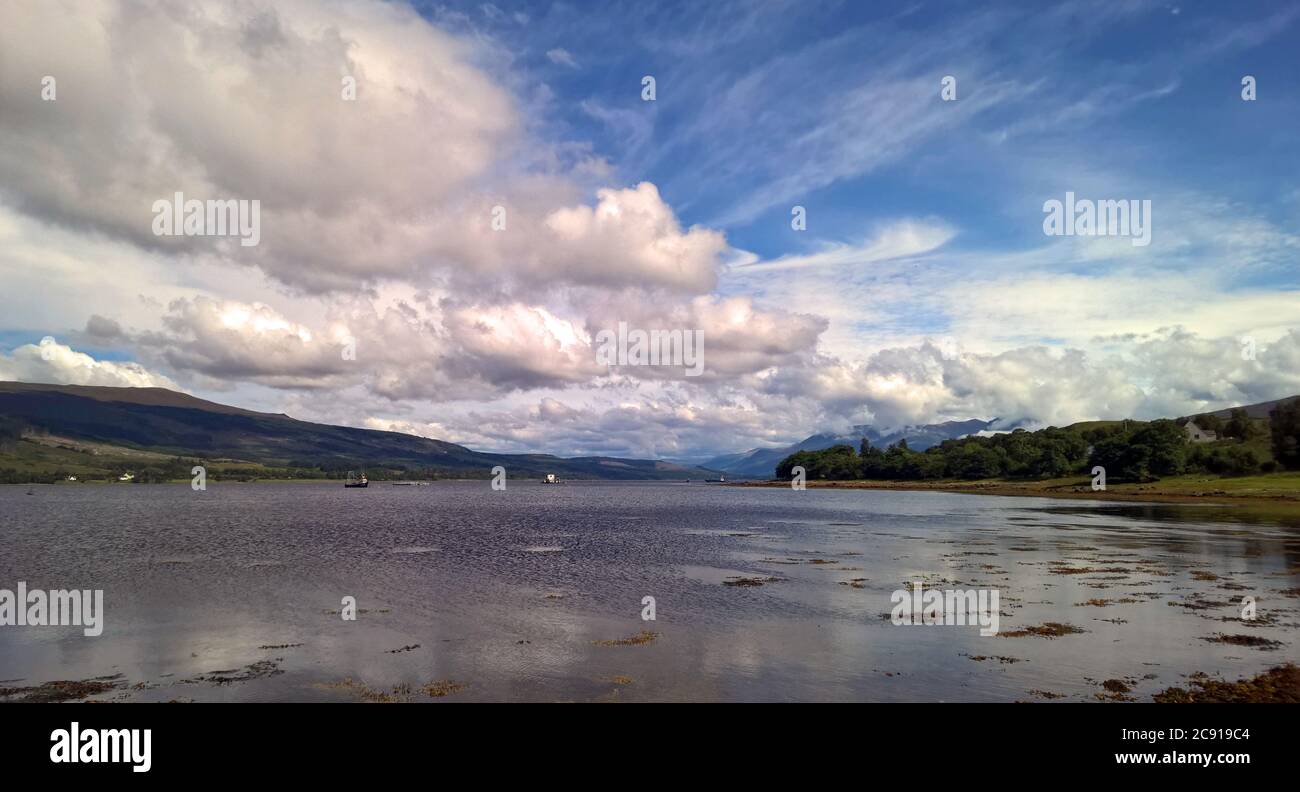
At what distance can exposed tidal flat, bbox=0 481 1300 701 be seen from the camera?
27531 millimetres

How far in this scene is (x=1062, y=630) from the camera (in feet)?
120

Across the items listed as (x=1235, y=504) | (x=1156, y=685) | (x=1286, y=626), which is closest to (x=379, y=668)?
(x=1156, y=685)

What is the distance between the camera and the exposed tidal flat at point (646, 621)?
27.5 m

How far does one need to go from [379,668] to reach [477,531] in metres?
79.8

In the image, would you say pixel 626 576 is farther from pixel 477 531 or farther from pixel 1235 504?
pixel 1235 504

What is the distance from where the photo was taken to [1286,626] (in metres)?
36.5

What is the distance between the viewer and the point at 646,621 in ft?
133

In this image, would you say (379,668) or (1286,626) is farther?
(1286,626)
